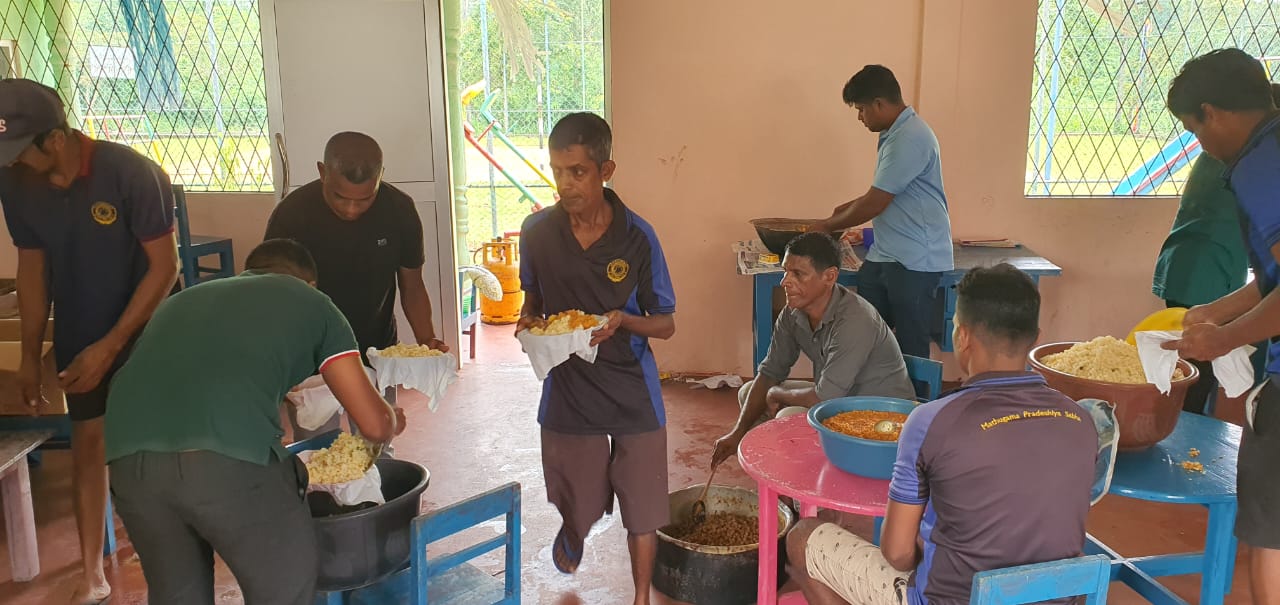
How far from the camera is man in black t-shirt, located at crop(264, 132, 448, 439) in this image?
277cm

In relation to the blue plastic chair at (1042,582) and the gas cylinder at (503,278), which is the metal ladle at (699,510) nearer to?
the blue plastic chair at (1042,582)

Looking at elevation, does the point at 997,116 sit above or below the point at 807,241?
above

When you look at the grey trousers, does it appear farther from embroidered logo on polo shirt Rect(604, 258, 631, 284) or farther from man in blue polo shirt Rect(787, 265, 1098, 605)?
man in blue polo shirt Rect(787, 265, 1098, 605)

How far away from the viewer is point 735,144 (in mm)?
5230

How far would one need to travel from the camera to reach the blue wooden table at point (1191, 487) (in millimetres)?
2053

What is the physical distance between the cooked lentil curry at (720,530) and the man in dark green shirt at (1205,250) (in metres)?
1.93

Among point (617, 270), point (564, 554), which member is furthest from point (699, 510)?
point (617, 270)

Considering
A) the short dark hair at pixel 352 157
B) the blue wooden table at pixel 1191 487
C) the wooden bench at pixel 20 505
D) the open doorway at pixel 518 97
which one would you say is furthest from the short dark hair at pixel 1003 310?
the open doorway at pixel 518 97

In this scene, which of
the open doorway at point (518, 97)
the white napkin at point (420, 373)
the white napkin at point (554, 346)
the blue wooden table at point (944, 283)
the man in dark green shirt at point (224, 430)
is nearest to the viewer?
the man in dark green shirt at point (224, 430)

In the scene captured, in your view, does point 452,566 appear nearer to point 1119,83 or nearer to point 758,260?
point 758,260

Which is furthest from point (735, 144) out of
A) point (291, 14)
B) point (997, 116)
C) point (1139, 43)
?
point (291, 14)

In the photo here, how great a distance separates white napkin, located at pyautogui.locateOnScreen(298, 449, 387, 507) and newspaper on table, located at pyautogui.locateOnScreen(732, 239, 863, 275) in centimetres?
263

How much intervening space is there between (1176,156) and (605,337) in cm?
422

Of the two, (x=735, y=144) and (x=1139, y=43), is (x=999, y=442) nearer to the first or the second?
(x=735, y=144)
